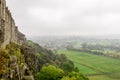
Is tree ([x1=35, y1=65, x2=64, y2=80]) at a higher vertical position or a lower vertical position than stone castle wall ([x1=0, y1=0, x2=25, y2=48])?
lower

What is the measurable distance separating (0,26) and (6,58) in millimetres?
7808

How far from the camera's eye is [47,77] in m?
98.9

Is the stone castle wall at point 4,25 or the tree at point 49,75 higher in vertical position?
the stone castle wall at point 4,25

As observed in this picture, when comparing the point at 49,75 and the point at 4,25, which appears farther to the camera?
the point at 49,75

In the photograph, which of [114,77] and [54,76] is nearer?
[54,76]

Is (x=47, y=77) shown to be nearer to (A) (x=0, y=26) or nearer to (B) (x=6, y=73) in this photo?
(A) (x=0, y=26)

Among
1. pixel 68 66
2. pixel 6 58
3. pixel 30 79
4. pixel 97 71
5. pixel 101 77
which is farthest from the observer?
pixel 97 71

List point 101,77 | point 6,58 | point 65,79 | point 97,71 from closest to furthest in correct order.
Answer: point 6,58 < point 65,79 < point 101,77 < point 97,71

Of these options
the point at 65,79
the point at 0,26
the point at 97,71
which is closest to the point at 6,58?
the point at 0,26

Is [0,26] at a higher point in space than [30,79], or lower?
higher

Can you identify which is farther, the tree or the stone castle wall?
the tree

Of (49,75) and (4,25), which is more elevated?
(4,25)

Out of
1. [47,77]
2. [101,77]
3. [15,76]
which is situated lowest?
[101,77]

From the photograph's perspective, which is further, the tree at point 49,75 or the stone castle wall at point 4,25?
the tree at point 49,75
